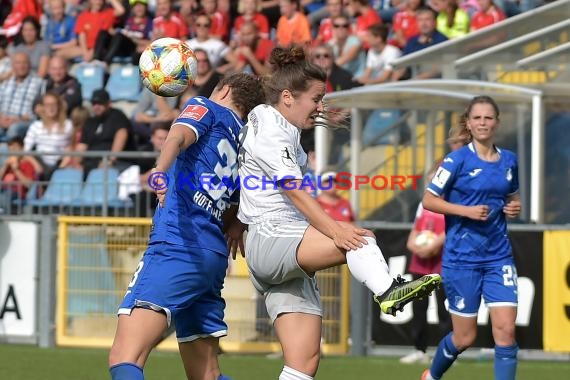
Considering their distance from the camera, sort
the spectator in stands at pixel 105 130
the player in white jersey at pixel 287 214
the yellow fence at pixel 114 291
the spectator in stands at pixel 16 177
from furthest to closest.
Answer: the spectator in stands at pixel 105 130
the spectator in stands at pixel 16 177
the yellow fence at pixel 114 291
the player in white jersey at pixel 287 214

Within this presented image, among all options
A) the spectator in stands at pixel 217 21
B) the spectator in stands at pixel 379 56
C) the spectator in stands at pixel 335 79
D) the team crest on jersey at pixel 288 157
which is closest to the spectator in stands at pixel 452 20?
the spectator in stands at pixel 379 56

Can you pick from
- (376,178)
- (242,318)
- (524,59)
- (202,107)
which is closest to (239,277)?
(242,318)

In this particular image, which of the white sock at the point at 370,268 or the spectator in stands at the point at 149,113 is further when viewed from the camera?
the spectator in stands at the point at 149,113

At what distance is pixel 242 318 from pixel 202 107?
602 cm

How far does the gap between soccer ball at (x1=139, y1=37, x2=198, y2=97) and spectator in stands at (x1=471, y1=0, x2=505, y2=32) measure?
31.2 ft

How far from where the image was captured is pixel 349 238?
5.99m

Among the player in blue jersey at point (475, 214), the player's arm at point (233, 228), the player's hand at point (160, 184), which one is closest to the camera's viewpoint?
the player's hand at point (160, 184)

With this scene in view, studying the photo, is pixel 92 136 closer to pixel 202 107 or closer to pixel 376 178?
pixel 376 178

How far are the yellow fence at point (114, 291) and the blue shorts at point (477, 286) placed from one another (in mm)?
3233

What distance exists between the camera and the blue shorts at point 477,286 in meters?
8.89

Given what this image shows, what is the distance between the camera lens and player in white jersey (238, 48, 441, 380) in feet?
20.4

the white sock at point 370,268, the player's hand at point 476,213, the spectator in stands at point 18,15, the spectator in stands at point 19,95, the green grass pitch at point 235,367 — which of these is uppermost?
the spectator in stands at point 18,15

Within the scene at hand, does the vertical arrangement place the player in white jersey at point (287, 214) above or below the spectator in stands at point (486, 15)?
below

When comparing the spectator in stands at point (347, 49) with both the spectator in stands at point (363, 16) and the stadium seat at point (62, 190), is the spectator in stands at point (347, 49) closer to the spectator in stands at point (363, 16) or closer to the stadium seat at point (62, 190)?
the spectator in stands at point (363, 16)
